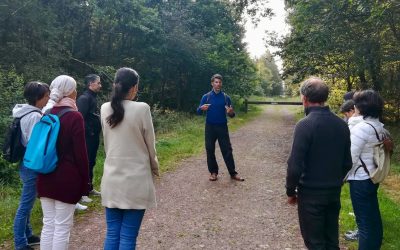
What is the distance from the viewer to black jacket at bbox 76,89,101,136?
19.5 ft

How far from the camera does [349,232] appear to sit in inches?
204

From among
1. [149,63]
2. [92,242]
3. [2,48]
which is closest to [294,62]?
[149,63]

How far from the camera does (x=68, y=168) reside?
3541 millimetres

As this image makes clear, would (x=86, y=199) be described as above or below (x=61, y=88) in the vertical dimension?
below


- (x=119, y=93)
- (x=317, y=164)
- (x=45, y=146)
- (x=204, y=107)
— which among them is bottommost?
(x=317, y=164)

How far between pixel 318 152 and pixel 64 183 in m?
2.35

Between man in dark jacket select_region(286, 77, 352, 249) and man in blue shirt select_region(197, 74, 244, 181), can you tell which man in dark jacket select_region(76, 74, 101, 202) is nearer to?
man in blue shirt select_region(197, 74, 244, 181)

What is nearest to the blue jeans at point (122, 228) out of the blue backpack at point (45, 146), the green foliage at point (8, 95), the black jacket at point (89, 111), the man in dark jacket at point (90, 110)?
the blue backpack at point (45, 146)

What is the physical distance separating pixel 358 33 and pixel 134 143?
10.4 metres

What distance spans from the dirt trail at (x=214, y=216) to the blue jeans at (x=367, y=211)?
1.13 m

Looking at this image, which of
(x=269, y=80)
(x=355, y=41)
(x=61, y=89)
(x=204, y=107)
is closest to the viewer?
(x=61, y=89)

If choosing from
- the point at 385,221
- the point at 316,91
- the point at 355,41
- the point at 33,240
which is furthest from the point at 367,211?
the point at 355,41

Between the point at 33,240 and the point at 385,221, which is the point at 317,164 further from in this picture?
the point at 33,240

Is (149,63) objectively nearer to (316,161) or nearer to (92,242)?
(92,242)
